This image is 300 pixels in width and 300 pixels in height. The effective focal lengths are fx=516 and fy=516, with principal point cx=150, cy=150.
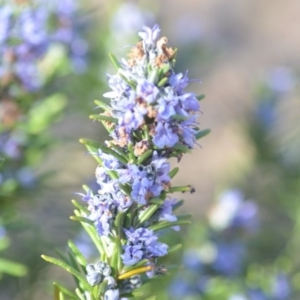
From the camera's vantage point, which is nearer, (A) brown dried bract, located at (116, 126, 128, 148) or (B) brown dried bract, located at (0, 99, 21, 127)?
(A) brown dried bract, located at (116, 126, 128, 148)

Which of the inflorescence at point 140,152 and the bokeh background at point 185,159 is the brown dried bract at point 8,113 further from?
the inflorescence at point 140,152

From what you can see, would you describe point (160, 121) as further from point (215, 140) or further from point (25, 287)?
point (215, 140)

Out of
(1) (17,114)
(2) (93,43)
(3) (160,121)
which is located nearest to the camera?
(3) (160,121)

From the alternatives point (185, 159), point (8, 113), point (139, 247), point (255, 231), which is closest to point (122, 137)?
point (139, 247)

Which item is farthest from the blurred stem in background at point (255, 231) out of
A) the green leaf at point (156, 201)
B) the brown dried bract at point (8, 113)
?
the green leaf at point (156, 201)

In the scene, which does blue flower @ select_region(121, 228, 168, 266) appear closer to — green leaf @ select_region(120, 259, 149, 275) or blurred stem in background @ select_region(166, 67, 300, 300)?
green leaf @ select_region(120, 259, 149, 275)

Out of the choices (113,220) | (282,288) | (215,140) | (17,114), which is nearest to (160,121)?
(113,220)

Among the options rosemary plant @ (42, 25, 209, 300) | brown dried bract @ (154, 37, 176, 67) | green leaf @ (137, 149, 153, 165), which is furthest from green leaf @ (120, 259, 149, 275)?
brown dried bract @ (154, 37, 176, 67)

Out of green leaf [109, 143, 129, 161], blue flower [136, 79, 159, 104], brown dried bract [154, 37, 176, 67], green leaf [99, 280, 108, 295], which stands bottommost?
green leaf [99, 280, 108, 295]
